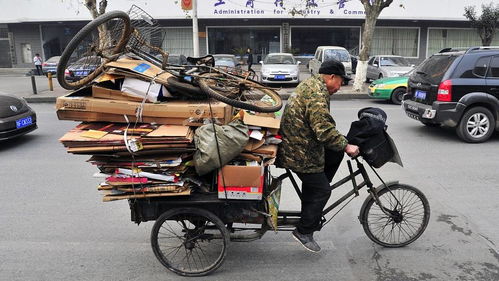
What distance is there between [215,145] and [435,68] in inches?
257

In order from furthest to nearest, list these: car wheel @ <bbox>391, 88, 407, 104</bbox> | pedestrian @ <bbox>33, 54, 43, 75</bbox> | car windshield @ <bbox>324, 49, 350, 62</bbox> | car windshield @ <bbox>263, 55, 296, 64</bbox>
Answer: pedestrian @ <bbox>33, 54, 43, 75</bbox>
car windshield @ <bbox>324, 49, 350, 62</bbox>
car windshield @ <bbox>263, 55, 296, 64</bbox>
car wheel @ <bbox>391, 88, 407, 104</bbox>

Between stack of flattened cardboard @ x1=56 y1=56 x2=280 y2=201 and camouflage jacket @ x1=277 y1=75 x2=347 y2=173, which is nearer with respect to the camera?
stack of flattened cardboard @ x1=56 y1=56 x2=280 y2=201

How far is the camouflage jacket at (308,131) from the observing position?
125 inches

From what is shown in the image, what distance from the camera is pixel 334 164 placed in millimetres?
3682

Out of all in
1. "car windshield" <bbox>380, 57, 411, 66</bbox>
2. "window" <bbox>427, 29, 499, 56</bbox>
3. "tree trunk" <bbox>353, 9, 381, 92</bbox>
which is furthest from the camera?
"window" <bbox>427, 29, 499, 56</bbox>

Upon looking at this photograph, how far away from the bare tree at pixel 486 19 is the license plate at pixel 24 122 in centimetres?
2332

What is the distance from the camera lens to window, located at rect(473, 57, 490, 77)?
7.65 metres

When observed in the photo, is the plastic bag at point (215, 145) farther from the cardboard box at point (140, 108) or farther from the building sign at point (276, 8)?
the building sign at point (276, 8)

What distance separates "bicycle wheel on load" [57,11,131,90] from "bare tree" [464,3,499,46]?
2420 centimetres

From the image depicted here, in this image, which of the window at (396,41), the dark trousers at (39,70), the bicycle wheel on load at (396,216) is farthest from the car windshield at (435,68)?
the dark trousers at (39,70)

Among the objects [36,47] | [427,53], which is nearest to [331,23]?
[427,53]

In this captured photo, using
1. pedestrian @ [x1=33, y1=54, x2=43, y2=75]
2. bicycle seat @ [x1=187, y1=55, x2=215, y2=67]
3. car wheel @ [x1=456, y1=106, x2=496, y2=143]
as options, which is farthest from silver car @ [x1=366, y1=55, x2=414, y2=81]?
pedestrian @ [x1=33, y1=54, x2=43, y2=75]

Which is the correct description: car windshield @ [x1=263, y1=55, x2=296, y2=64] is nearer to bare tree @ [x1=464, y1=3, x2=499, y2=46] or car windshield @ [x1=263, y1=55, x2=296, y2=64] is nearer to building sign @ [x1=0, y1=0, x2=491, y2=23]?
building sign @ [x1=0, y1=0, x2=491, y2=23]

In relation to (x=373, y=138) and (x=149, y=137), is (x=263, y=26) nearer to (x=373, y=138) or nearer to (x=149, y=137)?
(x=373, y=138)
